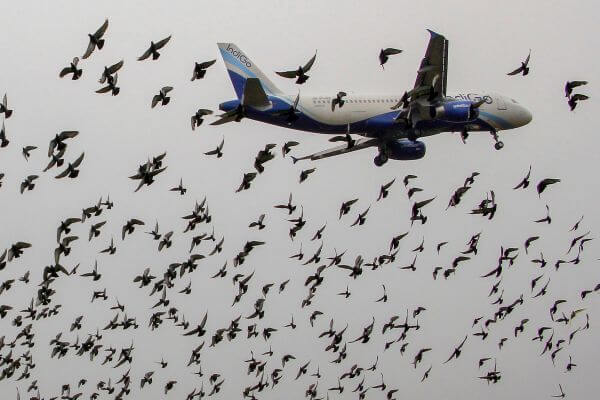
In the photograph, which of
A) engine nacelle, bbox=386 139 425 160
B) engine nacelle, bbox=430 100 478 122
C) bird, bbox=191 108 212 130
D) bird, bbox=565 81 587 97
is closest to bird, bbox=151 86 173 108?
bird, bbox=191 108 212 130

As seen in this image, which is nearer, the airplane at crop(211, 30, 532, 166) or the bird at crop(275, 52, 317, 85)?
the bird at crop(275, 52, 317, 85)

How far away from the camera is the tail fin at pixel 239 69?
85.2 metres

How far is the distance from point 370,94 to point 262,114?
501 inches

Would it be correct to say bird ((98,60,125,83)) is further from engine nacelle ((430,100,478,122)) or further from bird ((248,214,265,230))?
engine nacelle ((430,100,478,122))

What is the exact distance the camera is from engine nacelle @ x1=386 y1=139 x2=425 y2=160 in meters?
86.7

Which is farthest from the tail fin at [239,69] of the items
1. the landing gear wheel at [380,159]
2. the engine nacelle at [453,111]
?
the engine nacelle at [453,111]

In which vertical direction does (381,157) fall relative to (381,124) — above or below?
below

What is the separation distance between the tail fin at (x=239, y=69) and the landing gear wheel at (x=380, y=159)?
13.2 metres

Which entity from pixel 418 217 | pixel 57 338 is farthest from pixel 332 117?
pixel 57 338

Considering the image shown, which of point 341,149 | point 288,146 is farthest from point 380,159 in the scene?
point 288,146

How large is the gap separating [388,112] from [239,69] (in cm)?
1630

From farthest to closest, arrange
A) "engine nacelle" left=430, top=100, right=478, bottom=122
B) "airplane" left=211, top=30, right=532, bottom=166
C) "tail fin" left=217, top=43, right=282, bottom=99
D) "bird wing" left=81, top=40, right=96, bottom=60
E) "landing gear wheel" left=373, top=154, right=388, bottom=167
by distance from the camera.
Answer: "landing gear wheel" left=373, top=154, right=388, bottom=167, "tail fin" left=217, top=43, right=282, bottom=99, "airplane" left=211, top=30, right=532, bottom=166, "engine nacelle" left=430, top=100, right=478, bottom=122, "bird wing" left=81, top=40, right=96, bottom=60

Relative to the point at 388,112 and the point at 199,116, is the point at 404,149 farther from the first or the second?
the point at 199,116

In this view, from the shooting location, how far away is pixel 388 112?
83750 millimetres
